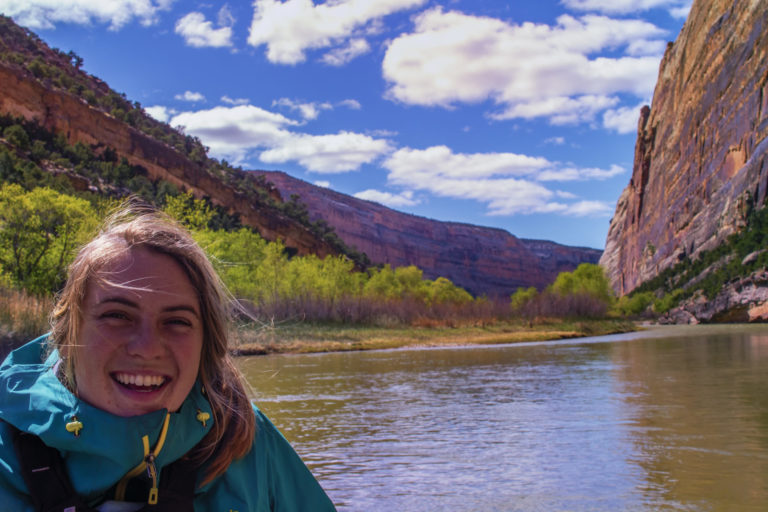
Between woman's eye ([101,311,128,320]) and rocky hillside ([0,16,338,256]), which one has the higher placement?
rocky hillside ([0,16,338,256])

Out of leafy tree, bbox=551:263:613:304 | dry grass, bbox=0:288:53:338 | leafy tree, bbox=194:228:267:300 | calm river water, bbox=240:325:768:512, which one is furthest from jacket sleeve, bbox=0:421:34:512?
leafy tree, bbox=551:263:613:304

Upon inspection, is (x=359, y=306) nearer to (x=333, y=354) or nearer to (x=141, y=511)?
(x=333, y=354)

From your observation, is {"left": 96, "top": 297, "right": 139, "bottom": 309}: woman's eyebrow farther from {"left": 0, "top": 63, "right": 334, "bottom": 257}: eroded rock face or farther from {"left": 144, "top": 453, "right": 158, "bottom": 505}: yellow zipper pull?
{"left": 0, "top": 63, "right": 334, "bottom": 257}: eroded rock face

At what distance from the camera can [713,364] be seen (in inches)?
751

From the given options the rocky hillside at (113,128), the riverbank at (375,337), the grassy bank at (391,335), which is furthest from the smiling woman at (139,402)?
the rocky hillside at (113,128)

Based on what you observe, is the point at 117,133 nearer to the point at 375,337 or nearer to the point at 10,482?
the point at 375,337

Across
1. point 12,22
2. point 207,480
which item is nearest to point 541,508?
point 207,480

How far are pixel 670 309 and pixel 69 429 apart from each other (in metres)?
92.0

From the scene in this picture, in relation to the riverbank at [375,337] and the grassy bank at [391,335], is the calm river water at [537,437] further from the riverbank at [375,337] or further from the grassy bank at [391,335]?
the riverbank at [375,337]

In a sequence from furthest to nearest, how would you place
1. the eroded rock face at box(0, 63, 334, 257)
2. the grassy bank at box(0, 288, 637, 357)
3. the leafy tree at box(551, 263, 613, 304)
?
the leafy tree at box(551, 263, 613, 304) → the eroded rock face at box(0, 63, 334, 257) → the grassy bank at box(0, 288, 637, 357)

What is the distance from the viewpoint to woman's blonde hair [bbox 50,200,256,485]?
1675 millimetres

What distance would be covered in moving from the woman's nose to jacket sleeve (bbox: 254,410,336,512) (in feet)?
1.24

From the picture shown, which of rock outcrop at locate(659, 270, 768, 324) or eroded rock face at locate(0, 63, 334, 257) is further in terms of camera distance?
eroded rock face at locate(0, 63, 334, 257)

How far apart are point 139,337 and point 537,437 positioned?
8.41 meters
